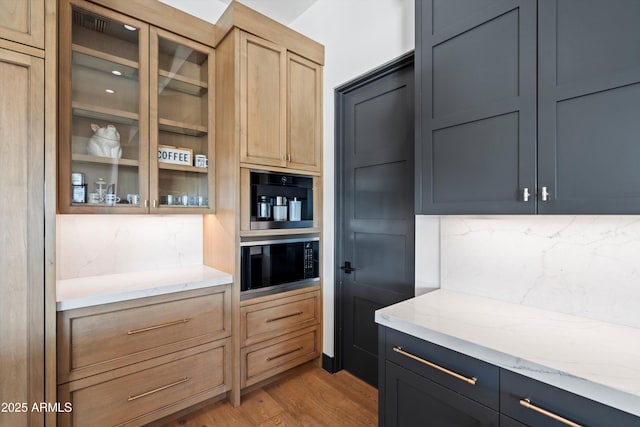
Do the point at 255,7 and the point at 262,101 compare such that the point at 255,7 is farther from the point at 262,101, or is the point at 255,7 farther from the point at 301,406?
the point at 301,406

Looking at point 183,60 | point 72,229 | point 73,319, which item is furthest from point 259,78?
point 73,319

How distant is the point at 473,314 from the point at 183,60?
244 cm

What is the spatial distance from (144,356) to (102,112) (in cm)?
151

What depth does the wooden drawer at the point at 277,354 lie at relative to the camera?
2121 millimetres

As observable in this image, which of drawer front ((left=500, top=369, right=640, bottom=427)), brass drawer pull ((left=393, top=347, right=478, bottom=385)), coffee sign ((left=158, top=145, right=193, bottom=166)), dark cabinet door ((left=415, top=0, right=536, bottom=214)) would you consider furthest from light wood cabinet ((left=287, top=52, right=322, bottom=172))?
drawer front ((left=500, top=369, right=640, bottom=427))

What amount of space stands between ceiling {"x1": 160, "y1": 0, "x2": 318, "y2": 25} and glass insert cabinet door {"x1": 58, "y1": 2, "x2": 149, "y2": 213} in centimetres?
55

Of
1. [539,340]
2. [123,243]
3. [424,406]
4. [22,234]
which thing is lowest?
[424,406]

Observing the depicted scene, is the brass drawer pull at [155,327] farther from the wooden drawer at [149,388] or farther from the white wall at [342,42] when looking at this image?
the white wall at [342,42]

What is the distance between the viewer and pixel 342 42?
2342mm

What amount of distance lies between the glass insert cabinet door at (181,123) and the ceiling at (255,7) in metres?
0.40

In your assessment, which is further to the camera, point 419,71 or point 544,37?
point 419,71

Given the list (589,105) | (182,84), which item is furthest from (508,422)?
(182,84)

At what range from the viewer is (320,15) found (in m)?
2.52

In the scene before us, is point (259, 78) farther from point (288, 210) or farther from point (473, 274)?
point (473, 274)
